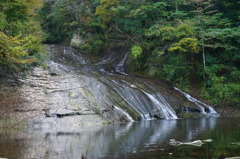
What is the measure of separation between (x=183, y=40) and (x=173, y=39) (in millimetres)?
2566

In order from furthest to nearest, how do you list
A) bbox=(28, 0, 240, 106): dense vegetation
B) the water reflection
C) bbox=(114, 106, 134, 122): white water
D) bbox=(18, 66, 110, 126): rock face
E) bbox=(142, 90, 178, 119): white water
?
bbox=(28, 0, 240, 106): dense vegetation, bbox=(142, 90, 178, 119): white water, bbox=(114, 106, 134, 122): white water, bbox=(18, 66, 110, 126): rock face, the water reflection

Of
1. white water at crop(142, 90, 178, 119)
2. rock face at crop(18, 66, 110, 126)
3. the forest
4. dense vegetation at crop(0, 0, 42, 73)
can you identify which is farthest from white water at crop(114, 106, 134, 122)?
the forest

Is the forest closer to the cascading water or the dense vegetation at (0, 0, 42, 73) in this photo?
the dense vegetation at (0, 0, 42, 73)

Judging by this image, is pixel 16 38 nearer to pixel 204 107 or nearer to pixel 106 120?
pixel 106 120

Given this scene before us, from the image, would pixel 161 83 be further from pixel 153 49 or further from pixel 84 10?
pixel 84 10

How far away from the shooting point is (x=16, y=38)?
544 inches

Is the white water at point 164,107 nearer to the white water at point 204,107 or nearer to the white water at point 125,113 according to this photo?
the white water at point 204,107

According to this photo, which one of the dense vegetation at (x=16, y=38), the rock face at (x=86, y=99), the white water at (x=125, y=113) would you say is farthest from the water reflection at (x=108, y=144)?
the dense vegetation at (x=16, y=38)

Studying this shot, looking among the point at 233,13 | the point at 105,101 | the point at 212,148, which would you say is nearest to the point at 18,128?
the point at 105,101

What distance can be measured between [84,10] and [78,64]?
9122 millimetres

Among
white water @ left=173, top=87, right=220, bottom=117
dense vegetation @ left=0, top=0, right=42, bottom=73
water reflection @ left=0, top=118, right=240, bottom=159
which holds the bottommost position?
water reflection @ left=0, top=118, right=240, bottom=159

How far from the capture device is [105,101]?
54.3 feet

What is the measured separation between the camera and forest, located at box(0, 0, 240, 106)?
19.3 m

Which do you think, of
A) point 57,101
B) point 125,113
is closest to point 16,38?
point 57,101
